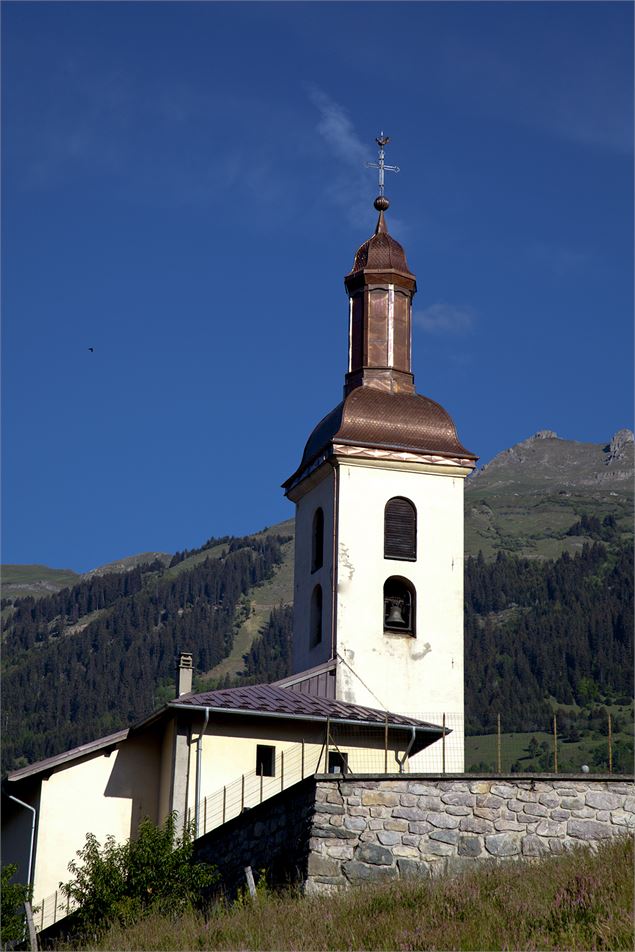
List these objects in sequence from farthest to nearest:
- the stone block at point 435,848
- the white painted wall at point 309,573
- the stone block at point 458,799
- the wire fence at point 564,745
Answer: the wire fence at point 564,745, the white painted wall at point 309,573, the stone block at point 458,799, the stone block at point 435,848

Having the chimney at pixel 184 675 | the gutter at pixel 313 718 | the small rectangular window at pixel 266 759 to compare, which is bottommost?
the small rectangular window at pixel 266 759

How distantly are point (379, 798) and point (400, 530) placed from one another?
15.0 m

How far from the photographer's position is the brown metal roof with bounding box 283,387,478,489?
3628 cm

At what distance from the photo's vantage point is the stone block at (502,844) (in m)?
21.4

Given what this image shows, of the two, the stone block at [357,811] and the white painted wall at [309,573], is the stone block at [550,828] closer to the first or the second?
the stone block at [357,811]

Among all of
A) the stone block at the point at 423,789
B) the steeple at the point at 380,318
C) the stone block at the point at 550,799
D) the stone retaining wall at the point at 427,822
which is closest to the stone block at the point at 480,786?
the stone retaining wall at the point at 427,822

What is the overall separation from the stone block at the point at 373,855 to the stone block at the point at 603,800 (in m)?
3.01

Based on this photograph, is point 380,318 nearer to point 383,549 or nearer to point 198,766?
point 383,549

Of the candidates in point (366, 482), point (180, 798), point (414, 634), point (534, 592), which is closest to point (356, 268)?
point (366, 482)

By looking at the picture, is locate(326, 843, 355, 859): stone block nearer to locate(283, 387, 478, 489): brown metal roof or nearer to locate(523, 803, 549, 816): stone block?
locate(523, 803, 549, 816): stone block

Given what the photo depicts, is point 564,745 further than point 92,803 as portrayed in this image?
Yes

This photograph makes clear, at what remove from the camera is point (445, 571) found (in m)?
36.2

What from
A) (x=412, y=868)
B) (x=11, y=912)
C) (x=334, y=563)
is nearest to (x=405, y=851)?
(x=412, y=868)

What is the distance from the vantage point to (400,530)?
36094 mm
